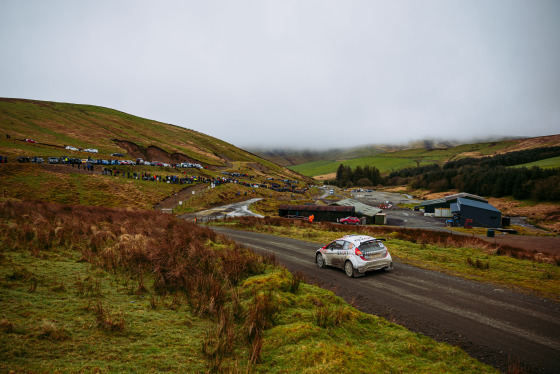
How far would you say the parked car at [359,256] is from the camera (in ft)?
43.9

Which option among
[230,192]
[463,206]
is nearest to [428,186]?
[463,206]

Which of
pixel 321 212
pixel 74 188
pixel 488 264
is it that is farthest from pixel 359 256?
pixel 74 188

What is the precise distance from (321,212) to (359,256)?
4887 cm

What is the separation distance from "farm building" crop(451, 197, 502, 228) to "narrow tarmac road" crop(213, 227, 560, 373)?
61.2 m

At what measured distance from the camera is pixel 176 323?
6.53 meters

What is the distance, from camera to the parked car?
13375 mm

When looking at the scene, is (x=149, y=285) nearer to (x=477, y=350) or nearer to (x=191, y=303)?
(x=191, y=303)

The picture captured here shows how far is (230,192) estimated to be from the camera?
3221 inches

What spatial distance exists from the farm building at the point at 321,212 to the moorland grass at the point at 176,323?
5123 centimetres

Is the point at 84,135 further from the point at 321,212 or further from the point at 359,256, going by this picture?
the point at 359,256

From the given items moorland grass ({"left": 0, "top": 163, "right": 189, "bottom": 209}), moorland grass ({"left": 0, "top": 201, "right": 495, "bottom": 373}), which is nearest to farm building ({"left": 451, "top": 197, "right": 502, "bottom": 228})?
moorland grass ({"left": 0, "top": 201, "right": 495, "bottom": 373})

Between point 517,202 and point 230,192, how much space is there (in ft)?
298

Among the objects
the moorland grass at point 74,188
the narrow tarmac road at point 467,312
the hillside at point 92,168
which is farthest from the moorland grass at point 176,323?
the hillside at point 92,168

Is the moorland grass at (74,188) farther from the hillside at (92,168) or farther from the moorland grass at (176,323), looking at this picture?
the moorland grass at (176,323)
